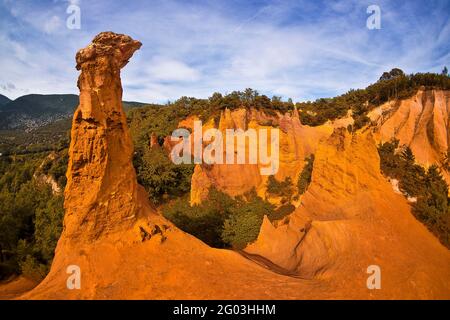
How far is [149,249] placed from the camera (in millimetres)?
8711

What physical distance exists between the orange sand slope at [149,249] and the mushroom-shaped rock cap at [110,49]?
3 centimetres

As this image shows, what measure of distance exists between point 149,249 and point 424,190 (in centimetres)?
1120

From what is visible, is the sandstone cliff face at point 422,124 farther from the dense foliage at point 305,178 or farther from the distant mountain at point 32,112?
the distant mountain at point 32,112

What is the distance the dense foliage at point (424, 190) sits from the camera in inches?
425

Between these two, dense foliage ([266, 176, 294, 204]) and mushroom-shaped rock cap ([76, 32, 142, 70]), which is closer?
A: mushroom-shaped rock cap ([76, 32, 142, 70])

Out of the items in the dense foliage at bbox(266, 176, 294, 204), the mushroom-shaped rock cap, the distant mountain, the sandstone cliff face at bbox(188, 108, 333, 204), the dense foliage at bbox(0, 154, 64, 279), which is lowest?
the dense foliage at bbox(0, 154, 64, 279)

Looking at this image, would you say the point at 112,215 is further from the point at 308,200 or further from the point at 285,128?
the point at 285,128

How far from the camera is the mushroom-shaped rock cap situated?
8.55 meters

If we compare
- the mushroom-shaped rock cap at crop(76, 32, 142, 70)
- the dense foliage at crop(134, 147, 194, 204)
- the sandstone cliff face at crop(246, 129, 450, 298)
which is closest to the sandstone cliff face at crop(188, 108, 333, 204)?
the dense foliage at crop(134, 147, 194, 204)

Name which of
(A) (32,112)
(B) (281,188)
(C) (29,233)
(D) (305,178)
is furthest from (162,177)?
(A) (32,112)

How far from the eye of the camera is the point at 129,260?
8.25 m

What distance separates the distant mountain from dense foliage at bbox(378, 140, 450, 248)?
14762 centimetres
